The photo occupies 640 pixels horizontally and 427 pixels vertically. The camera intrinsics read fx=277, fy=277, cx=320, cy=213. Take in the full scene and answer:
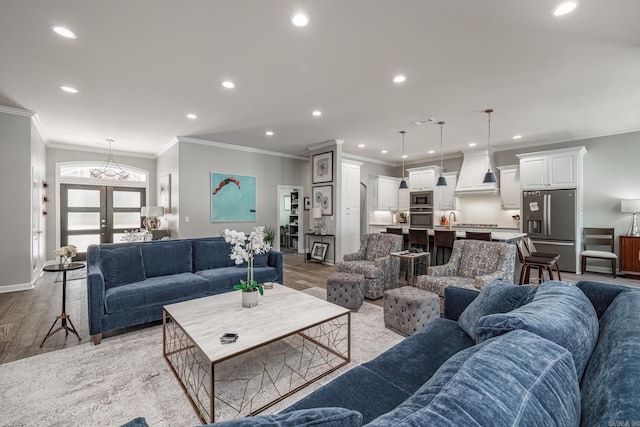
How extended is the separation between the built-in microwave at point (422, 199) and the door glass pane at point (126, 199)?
800 centimetres

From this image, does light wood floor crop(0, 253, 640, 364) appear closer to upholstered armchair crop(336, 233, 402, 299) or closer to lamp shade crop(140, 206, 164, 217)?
upholstered armchair crop(336, 233, 402, 299)

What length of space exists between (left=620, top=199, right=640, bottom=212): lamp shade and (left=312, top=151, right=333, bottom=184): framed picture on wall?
5869 millimetres

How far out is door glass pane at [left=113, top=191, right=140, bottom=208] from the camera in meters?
7.62

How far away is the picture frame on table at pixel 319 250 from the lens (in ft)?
22.4

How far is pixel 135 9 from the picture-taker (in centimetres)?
228

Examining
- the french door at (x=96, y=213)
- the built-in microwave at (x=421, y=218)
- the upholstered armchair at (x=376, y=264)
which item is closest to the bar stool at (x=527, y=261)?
the upholstered armchair at (x=376, y=264)

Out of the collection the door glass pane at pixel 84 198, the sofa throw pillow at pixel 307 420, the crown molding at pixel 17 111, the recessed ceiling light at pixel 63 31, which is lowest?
the sofa throw pillow at pixel 307 420

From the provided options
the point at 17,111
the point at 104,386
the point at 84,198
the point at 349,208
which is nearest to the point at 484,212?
the point at 349,208

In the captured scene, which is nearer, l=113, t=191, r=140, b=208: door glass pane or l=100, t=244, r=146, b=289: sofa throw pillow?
l=100, t=244, r=146, b=289: sofa throw pillow

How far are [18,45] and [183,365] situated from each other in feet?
11.5

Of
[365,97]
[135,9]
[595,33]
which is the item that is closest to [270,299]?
[135,9]

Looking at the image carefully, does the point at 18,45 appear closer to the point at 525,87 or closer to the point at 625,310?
the point at 625,310

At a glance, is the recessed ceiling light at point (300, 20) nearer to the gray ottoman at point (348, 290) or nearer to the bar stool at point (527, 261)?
the gray ottoman at point (348, 290)

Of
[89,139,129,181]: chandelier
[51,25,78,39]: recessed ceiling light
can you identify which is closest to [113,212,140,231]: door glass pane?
[89,139,129,181]: chandelier
